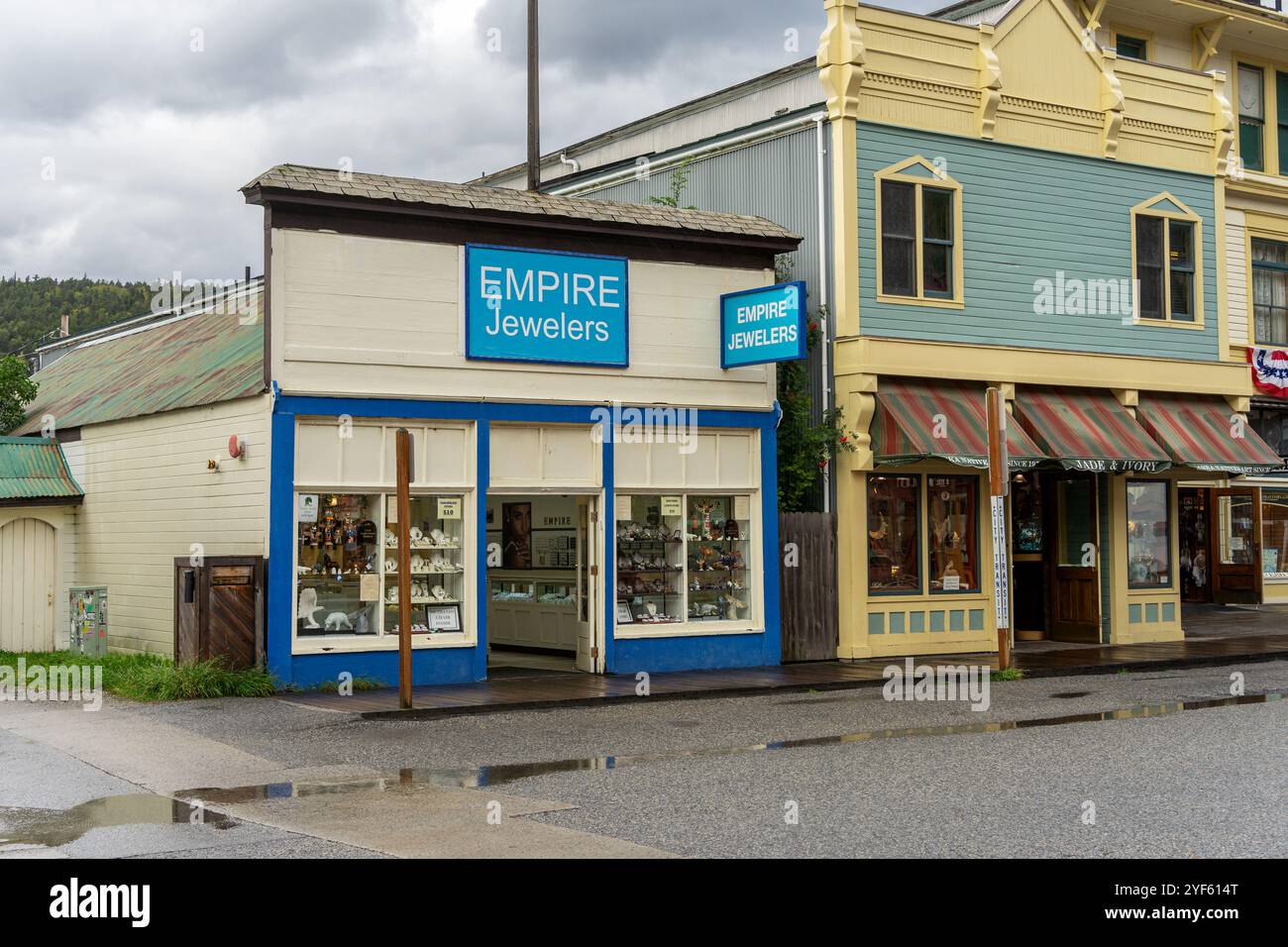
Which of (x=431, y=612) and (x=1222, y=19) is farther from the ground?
(x=1222, y=19)

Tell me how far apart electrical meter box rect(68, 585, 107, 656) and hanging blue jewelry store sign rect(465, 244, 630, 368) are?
6.51 metres

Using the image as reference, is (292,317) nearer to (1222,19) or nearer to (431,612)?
(431,612)

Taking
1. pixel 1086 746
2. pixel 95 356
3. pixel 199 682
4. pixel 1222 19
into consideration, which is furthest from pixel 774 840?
pixel 1222 19

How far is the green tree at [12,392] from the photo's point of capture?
24484 mm

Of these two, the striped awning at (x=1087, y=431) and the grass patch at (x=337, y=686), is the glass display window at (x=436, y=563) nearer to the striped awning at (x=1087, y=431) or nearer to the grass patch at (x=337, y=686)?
the grass patch at (x=337, y=686)

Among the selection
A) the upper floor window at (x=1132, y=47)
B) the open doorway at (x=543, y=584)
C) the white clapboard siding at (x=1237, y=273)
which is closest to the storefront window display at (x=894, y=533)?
the open doorway at (x=543, y=584)

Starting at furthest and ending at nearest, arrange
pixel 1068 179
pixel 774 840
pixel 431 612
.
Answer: pixel 1068 179 < pixel 431 612 < pixel 774 840

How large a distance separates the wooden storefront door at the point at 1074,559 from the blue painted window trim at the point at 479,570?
6234 millimetres

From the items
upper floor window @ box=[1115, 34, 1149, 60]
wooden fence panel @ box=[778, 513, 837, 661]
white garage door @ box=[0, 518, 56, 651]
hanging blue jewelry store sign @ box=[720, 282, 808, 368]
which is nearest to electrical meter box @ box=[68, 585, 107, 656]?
white garage door @ box=[0, 518, 56, 651]

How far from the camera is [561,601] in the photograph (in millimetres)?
20766

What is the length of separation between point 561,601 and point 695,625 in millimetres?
2385

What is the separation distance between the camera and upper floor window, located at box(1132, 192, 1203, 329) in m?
23.6

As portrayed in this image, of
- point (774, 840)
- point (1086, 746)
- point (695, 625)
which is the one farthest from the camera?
point (695, 625)

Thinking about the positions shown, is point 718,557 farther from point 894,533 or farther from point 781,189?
point 781,189
